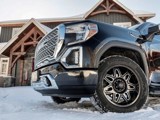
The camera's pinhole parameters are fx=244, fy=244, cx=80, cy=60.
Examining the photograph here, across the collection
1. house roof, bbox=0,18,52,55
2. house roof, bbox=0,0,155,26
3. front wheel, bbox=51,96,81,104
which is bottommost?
front wheel, bbox=51,96,81,104

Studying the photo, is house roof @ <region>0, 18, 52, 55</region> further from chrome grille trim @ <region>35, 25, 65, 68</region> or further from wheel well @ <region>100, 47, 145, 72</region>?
wheel well @ <region>100, 47, 145, 72</region>

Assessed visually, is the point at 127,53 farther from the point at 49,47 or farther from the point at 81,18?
the point at 81,18

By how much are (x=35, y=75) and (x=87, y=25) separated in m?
1.28

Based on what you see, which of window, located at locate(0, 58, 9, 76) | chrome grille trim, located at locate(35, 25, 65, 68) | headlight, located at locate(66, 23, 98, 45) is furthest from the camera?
window, located at locate(0, 58, 9, 76)

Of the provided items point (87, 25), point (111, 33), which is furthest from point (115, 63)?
point (87, 25)

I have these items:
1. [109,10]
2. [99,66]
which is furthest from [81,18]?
[99,66]

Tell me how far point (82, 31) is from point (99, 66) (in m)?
0.54

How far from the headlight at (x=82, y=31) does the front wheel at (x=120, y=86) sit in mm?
425

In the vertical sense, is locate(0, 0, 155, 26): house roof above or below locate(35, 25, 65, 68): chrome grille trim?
above

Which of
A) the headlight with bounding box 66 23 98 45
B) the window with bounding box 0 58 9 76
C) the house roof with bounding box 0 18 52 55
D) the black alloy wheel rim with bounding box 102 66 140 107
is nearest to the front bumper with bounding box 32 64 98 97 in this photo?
the black alloy wheel rim with bounding box 102 66 140 107

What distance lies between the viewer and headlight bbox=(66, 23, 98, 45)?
3.34 meters

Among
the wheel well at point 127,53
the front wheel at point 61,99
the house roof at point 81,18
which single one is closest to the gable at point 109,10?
the house roof at point 81,18

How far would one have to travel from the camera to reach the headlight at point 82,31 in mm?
3338

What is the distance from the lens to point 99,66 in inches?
132
